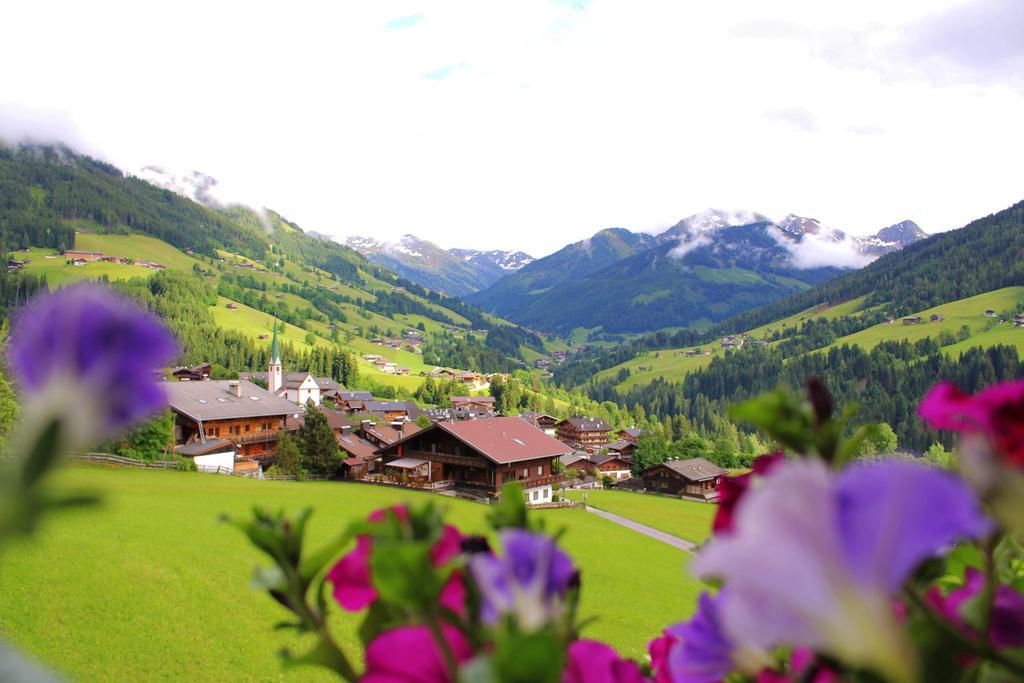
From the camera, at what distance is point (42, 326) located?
0.46m

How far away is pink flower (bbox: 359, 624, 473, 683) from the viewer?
22.5 inches

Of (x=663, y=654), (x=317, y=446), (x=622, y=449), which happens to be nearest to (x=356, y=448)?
(x=317, y=446)

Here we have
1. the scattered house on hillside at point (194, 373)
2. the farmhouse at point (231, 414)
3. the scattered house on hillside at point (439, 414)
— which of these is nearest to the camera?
the farmhouse at point (231, 414)

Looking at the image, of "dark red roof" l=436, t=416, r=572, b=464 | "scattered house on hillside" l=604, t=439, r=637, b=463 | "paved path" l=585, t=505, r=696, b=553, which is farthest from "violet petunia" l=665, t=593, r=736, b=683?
"scattered house on hillside" l=604, t=439, r=637, b=463

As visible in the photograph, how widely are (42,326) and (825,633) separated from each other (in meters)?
0.55

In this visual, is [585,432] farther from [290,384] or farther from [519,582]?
[519,582]

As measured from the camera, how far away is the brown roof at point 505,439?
1469 inches

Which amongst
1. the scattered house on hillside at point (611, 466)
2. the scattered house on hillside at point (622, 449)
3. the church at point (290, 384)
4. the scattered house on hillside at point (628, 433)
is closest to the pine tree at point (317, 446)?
the church at point (290, 384)

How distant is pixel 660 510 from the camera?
149ft

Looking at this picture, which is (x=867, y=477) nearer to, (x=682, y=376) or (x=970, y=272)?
(x=682, y=376)

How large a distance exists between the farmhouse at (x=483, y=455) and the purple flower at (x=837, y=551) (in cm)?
3642

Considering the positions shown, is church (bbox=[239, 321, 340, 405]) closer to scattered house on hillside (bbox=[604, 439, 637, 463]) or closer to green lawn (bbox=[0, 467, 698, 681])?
scattered house on hillside (bbox=[604, 439, 637, 463])

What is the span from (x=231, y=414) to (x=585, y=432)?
1947 inches

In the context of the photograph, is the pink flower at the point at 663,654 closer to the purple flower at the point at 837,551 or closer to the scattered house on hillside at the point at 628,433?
the purple flower at the point at 837,551
